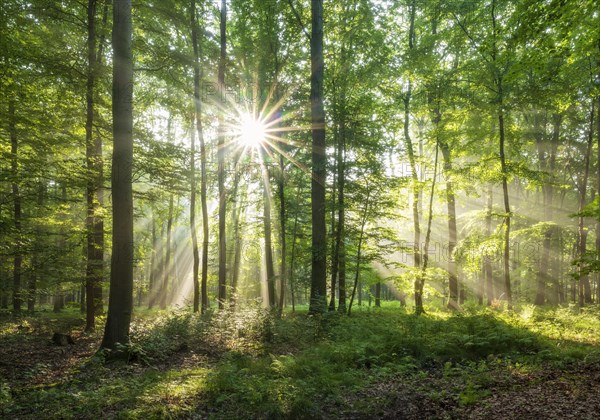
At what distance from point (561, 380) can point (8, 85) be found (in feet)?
45.1

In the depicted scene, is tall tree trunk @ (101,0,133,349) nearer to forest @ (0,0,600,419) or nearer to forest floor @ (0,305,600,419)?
forest @ (0,0,600,419)

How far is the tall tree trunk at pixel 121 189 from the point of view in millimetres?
8500

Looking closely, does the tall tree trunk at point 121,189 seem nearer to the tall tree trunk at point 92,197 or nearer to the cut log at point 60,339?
the cut log at point 60,339

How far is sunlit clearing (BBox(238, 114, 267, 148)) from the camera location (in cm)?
1784

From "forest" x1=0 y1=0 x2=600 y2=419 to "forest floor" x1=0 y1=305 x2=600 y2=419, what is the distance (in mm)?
52

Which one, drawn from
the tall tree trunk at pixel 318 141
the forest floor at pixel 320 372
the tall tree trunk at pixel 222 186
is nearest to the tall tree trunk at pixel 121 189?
the forest floor at pixel 320 372

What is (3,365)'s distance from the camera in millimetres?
7668

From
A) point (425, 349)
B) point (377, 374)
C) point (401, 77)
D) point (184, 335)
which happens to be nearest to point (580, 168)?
point (401, 77)

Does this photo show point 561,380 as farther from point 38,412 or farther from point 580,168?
point 580,168

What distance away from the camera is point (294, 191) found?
67.2 ft

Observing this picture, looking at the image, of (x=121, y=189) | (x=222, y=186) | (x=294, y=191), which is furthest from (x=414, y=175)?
(x=121, y=189)

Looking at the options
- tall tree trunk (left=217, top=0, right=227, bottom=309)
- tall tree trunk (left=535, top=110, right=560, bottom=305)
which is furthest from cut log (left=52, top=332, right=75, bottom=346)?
tall tree trunk (left=535, top=110, right=560, bottom=305)

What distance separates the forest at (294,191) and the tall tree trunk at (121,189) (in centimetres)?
5

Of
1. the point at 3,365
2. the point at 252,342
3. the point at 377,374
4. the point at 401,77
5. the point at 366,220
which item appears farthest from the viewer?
the point at 401,77
